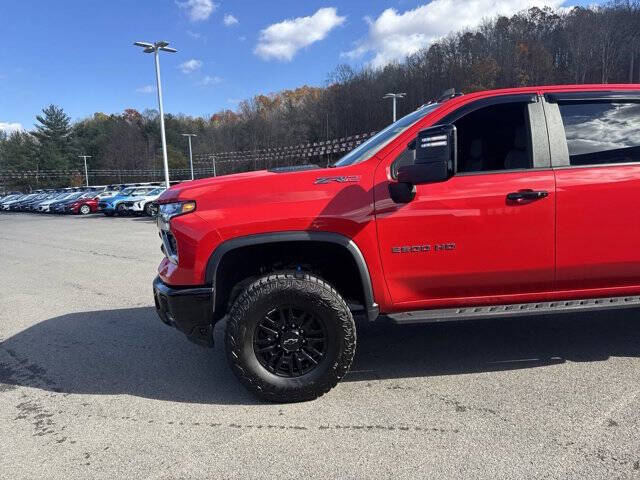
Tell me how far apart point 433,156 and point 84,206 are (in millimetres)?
34361

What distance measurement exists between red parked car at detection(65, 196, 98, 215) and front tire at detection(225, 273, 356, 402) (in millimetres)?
33344

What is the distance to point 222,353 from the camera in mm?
4488

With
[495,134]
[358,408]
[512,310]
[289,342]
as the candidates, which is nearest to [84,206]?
[289,342]

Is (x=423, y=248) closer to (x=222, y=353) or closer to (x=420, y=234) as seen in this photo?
(x=420, y=234)

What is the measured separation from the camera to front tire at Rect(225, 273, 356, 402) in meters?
3.35

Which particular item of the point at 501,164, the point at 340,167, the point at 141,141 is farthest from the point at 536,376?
the point at 141,141

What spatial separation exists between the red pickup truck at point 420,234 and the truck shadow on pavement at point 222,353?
64 centimetres

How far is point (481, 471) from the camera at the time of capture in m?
2.58

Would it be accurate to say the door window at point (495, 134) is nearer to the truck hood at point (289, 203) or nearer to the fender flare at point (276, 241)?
the truck hood at point (289, 203)

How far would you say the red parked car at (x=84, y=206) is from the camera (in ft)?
109

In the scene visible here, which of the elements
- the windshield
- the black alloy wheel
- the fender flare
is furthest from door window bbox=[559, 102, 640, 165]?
the black alloy wheel

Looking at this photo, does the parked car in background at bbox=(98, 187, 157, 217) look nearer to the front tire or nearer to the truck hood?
the truck hood

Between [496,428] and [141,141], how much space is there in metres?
106

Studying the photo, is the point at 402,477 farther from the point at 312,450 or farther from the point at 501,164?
the point at 501,164
